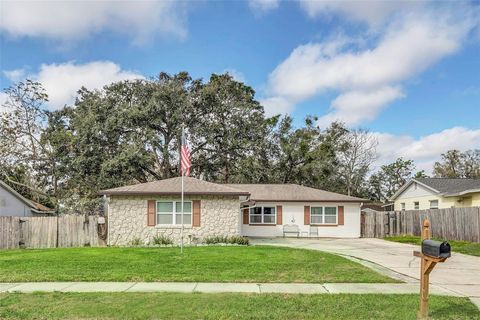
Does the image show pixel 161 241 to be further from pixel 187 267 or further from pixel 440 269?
pixel 440 269

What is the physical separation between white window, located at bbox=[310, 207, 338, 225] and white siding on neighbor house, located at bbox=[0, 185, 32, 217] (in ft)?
66.7

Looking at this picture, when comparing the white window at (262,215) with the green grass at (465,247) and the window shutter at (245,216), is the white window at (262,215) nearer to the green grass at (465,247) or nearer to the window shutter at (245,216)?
the window shutter at (245,216)

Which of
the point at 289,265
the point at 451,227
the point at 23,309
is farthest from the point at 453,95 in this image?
the point at 23,309

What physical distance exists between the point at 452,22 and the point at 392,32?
199 centimetres

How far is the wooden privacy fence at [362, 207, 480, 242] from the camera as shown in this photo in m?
20.4

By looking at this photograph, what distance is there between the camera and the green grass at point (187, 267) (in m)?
9.96

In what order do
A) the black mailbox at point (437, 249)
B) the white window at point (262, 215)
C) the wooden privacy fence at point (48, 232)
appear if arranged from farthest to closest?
the white window at point (262, 215)
the wooden privacy fence at point (48, 232)
the black mailbox at point (437, 249)

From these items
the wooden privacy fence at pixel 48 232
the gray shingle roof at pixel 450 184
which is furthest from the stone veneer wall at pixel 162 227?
the gray shingle roof at pixel 450 184

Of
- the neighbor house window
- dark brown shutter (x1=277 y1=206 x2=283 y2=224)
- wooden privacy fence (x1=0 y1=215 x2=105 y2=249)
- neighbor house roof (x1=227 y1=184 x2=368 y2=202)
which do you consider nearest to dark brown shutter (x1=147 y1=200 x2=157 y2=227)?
wooden privacy fence (x1=0 y1=215 x2=105 y2=249)

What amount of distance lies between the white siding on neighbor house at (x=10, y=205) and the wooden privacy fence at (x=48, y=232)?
1022cm

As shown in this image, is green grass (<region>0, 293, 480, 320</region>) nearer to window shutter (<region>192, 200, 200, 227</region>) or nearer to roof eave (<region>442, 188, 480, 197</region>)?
window shutter (<region>192, 200, 200, 227</region>)

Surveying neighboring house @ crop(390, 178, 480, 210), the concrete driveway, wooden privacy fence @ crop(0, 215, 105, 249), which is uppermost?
neighboring house @ crop(390, 178, 480, 210)

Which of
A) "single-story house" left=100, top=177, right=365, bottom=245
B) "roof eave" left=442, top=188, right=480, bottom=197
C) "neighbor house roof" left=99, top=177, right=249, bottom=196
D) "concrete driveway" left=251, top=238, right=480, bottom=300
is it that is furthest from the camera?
"roof eave" left=442, top=188, right=480, bottom=197

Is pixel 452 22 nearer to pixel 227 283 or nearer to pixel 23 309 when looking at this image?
pixel 227 283
